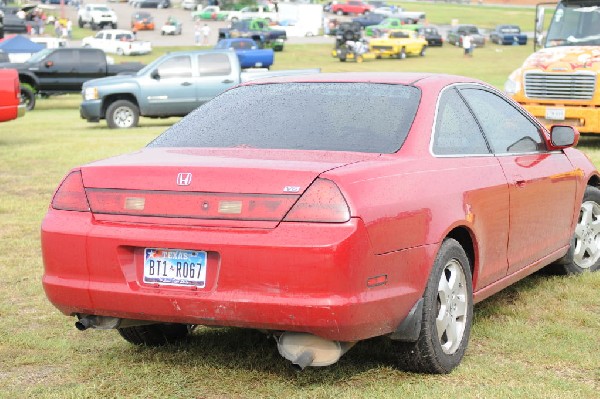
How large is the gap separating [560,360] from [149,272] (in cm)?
217

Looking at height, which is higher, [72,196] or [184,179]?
[184,179]

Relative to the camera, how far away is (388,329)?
4852 millimetres

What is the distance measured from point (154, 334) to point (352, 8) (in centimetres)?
10759

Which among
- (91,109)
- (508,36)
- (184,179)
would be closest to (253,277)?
(184,179)

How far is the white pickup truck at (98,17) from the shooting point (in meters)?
90.3

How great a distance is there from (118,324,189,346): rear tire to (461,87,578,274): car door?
192cm

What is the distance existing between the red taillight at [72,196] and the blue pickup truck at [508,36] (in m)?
77.8

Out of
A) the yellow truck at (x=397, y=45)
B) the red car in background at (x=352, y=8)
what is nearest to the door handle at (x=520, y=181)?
the yellow truck at (x=397, y=45)

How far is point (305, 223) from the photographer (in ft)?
15.1

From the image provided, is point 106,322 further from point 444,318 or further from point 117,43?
point 117,43

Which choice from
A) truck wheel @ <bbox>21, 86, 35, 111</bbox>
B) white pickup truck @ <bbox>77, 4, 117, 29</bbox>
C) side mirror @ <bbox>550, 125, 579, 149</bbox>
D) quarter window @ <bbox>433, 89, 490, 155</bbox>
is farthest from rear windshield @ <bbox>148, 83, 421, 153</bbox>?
white pickup truck @ <bbox>77, 4, 117, 29</bbox>

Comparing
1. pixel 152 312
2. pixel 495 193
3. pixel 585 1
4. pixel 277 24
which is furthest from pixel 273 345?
pixel 277 24

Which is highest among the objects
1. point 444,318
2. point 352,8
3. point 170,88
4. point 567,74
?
point 444,318

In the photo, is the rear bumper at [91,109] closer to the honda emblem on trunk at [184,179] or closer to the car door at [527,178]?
the car door at [527,178]
